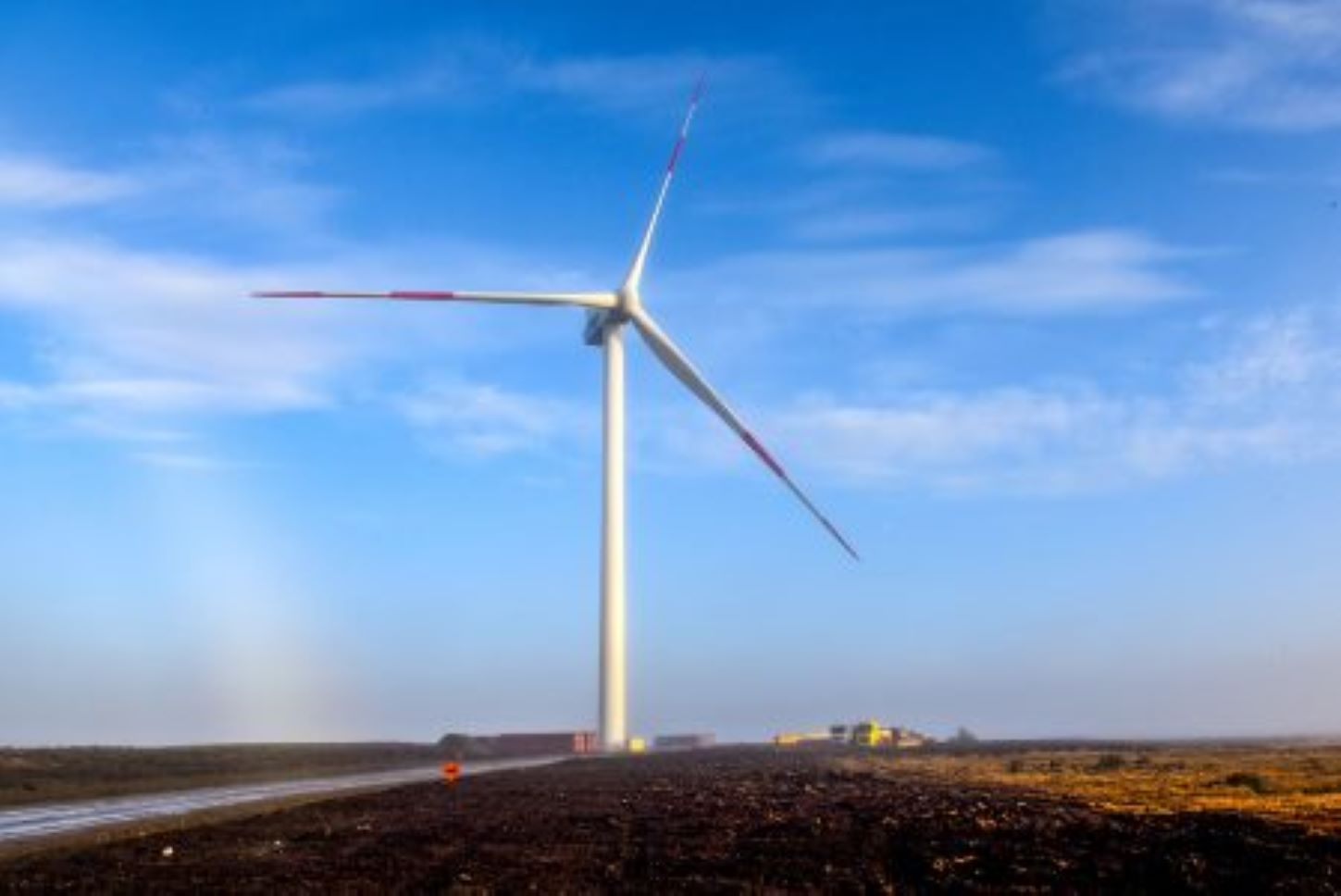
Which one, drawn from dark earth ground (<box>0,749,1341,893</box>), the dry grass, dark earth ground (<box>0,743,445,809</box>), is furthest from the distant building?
dark earth ground (<box>0,749,1341,893</box>)

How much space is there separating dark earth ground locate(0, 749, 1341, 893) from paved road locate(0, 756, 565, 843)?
5.46 m

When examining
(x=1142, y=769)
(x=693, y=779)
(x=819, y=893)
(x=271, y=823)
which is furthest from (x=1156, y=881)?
(x=1142, y=769)

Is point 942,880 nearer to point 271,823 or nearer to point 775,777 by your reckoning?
point 271,823

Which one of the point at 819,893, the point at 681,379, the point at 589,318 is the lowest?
the point at 819,893

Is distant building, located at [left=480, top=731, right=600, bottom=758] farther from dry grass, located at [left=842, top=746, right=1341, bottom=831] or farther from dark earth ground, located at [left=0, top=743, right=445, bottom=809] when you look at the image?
dry grass, located at [left=842, top=746, right=1341, bottom=831]

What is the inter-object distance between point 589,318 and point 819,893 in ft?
342

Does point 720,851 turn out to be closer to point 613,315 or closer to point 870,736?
point 613,315

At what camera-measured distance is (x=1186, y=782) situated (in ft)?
216

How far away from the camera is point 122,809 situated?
58.2m

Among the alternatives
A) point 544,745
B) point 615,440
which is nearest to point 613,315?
point 615,440

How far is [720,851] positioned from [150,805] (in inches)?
1371

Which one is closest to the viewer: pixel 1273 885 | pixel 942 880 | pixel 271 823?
pixel 1273 885

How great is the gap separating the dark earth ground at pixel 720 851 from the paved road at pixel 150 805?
215 inches

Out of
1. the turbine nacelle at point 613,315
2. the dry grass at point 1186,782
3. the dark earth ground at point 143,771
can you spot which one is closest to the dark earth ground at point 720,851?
the dry grass at point 1186,782
